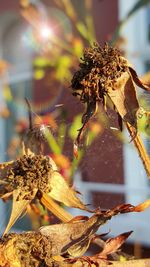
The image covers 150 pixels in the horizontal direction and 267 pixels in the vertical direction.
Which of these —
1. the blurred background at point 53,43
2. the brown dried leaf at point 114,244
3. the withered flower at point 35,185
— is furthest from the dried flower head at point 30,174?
the blurred background at point 53,43

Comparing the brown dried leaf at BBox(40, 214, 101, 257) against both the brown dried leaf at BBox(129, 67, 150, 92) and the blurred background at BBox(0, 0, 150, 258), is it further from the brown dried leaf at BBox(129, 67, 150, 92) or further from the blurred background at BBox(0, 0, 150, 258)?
the blurred background at BBox(0, 0, 150, 258)

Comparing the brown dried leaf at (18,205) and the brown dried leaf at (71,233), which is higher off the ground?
the brown dried leaf at (18,205)

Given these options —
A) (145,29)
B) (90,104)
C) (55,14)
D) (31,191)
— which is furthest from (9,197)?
Result: (55,14)

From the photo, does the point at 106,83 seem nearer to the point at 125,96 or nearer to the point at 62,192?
the point at 125,96

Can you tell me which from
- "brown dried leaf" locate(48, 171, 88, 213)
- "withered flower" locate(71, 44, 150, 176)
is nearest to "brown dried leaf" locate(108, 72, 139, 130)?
"withered flower" locate(71, 44, 150, 176)

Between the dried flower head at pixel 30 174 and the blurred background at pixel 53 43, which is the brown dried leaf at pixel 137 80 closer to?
the dried flower head at pixel 30 174

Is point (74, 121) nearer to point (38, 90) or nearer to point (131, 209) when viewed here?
point (131, 209)
